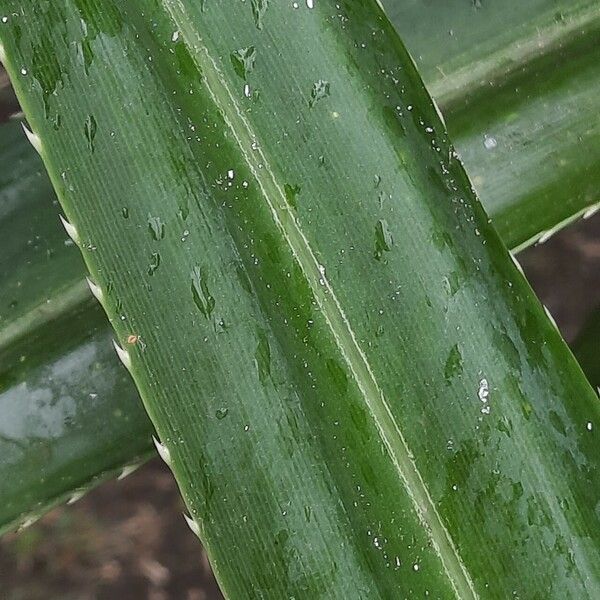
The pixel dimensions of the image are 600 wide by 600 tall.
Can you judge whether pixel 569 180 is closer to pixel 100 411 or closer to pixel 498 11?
pixel 498 11

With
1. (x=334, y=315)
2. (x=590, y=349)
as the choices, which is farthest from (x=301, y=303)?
(x=590, y=349)

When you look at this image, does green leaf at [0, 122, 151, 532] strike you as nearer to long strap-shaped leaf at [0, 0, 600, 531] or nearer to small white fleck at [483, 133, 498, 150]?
long strap-shaped leaf at [0, 0, 600, 531]

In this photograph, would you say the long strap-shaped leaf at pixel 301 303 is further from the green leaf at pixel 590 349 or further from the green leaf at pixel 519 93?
the green leaf at pixel 590 349

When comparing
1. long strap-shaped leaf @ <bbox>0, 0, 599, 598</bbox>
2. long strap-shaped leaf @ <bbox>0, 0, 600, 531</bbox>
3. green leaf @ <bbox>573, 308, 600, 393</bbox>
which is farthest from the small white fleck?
green leaf @ <bbox>573, 308, 600, 393</bbox>

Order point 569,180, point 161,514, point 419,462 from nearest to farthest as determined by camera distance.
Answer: point 419,462, point 569,180, point 161,514

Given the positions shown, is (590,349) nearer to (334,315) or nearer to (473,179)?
(473,179)

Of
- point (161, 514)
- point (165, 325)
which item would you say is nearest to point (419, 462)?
point (165, 325)
